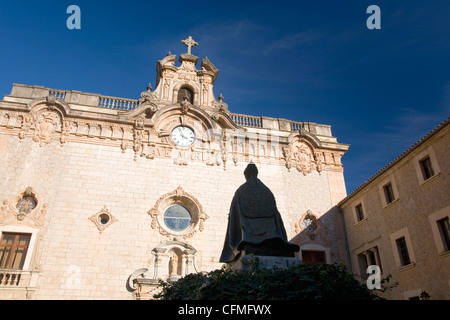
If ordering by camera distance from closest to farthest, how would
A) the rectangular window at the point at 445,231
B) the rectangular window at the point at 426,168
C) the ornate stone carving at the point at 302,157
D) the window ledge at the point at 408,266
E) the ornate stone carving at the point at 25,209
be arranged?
the rectangular window at the point at 445,231 < the rectangular window at the point at 426,168 < the window ledge at the point at 408,266 < the ornate stone carving at the point at 25,209 < the ornate stone carving at the point at 302,157

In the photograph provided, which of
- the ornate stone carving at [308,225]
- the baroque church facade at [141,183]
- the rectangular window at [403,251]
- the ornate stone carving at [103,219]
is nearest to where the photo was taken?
the rectangular window at [403,251]

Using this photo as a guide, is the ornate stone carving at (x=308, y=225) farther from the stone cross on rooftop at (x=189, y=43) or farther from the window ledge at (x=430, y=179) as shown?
the stone cross on rooftop at (x=189, y=43)

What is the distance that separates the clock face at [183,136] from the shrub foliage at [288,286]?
512 inches

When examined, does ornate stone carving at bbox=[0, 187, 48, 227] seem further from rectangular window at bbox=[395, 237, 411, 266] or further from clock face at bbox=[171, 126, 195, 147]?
rectangular window at bbox=[395, 237, 411, 266]

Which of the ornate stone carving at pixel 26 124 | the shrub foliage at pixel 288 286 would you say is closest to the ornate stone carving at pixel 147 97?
the ornate stone carving at pixel 26 124

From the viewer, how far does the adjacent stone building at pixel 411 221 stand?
11562 millimetres

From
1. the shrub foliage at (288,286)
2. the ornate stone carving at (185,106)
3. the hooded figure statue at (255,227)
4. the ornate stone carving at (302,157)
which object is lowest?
the shrub foliage at (288,286)

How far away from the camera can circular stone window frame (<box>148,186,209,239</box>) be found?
15383mm

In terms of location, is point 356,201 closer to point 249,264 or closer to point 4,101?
point 249,264

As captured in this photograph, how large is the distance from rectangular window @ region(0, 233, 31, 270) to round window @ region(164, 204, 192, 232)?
5.72 metres

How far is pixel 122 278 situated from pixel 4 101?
33.4ft

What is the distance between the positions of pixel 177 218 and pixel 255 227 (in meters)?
10.2

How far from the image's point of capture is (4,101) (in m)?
16.5

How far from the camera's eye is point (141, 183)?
16141 mm
